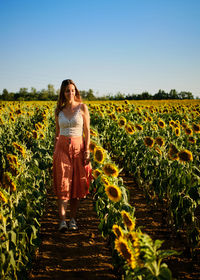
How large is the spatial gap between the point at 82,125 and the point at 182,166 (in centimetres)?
153

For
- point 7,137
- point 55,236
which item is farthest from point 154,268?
point 7,137

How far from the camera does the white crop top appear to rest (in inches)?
144

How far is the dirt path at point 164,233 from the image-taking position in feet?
9.82

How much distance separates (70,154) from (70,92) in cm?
86

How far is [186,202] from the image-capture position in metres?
3.37

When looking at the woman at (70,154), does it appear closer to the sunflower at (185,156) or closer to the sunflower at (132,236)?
the sunflower at (185,156)

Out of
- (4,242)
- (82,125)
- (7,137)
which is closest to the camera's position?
(4,242)

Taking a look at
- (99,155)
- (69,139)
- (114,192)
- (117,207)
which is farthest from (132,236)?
(69,139)

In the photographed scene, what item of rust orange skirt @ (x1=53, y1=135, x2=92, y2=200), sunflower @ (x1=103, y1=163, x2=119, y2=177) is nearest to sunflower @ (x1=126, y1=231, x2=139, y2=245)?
sunflower @ (x1=103, y1=163, x2=119, y2=177)

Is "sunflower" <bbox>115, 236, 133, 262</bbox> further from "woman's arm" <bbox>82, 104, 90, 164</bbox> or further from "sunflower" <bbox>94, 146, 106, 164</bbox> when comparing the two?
"woman's arm" <bbox>82, 104, 90, 164</bbox>

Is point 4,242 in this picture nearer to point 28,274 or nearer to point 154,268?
point 28,274

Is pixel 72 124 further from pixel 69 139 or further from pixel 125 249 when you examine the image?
pixel 125 249

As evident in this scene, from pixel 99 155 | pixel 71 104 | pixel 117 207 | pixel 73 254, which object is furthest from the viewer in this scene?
pixel 71 104

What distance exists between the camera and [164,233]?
384cm
